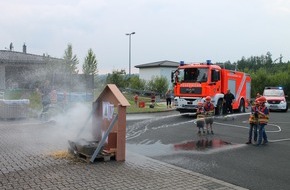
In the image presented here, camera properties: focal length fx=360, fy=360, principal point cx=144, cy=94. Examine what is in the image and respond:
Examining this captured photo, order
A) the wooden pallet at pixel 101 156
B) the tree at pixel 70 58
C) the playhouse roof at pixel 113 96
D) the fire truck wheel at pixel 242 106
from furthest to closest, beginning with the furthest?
the tree at pixel 70 58 → the fire truck wheel at pixel 242 106 → the playhouse roof at pixel 113 96 → the wooden pallet at pixel 101 156

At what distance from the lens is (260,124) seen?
1162 centimetres

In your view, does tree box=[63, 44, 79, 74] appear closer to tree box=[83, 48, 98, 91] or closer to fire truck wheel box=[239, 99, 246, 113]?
tree box=[83, 48, 98, 91]

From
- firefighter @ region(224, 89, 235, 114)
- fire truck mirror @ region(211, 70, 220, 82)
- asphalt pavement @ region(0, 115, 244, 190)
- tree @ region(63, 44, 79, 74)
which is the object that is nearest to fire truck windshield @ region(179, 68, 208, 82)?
fire truck mirror @ region(211, 70, 220, 82)

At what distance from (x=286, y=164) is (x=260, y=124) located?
2768 mm

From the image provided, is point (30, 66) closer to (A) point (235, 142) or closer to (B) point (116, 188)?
(A) point (235, 142)

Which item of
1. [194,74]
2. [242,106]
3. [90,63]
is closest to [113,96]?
[194,74]

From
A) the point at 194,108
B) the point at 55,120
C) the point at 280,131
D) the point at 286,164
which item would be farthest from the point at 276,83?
the point at 286,164

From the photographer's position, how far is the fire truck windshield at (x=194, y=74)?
20980mm

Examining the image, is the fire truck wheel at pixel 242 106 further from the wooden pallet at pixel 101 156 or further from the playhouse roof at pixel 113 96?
the wooden pallet at pixel 101 156

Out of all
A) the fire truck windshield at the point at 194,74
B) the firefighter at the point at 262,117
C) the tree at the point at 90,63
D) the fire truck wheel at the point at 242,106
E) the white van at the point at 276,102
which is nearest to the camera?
the firefighter at the point at 262,117

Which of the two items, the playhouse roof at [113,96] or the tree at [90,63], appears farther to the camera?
the tree at [90,63]

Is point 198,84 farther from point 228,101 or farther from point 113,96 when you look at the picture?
point 113,96

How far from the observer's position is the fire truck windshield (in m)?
21.0

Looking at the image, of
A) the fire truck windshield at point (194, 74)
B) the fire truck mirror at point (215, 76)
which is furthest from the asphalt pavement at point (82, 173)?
the fire truck mirror at point (215, 76)
